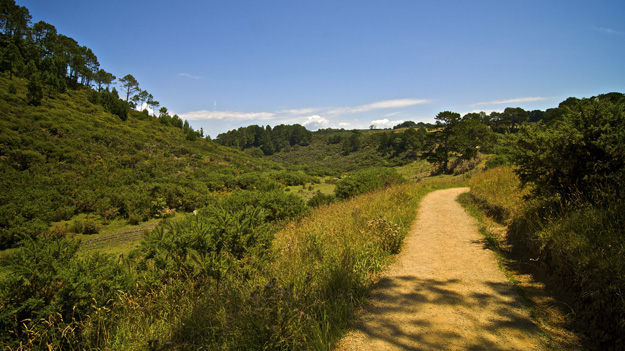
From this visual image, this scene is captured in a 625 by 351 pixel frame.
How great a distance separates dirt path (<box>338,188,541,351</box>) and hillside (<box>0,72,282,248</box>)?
51.3 feet

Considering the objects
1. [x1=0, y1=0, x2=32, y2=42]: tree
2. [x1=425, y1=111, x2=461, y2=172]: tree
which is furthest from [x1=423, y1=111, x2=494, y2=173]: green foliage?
[x1=0, y1=0, x2=32, y2=42]: tree

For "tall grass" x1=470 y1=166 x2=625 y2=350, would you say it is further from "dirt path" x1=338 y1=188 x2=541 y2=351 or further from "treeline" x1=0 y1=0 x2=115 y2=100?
"treeline" x1=0 y1=0 x2=115 y2=100

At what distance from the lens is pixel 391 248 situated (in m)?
5.71

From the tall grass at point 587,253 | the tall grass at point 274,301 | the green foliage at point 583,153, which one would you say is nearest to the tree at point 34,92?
the tall grass at point 274,301

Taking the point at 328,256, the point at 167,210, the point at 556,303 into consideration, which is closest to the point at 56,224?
the point at 167,210

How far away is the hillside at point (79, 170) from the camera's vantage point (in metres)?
17.0

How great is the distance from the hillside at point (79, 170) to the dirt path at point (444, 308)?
51.3 ft

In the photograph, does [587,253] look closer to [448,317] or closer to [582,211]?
[582,211]

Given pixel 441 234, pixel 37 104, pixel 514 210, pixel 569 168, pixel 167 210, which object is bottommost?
pixel 167 210

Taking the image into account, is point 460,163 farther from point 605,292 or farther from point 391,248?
point 605,292

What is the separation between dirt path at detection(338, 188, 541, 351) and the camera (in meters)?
2.67

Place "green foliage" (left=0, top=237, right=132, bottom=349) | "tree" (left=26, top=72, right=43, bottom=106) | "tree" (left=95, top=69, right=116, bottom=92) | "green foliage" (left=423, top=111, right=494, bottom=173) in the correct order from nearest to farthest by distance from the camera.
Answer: "green foliage" (left=0, top=237, right=132, bottom=349) < "tree" (left=26, top=72, right=43, bottom=106) < "green foliage" (left=423, top=111, right=494, bottom=173) < "tree" (left=95, top=69, right=116, bottom=92)

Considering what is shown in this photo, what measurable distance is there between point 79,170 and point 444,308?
30645 mm

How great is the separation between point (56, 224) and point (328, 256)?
19998mm
